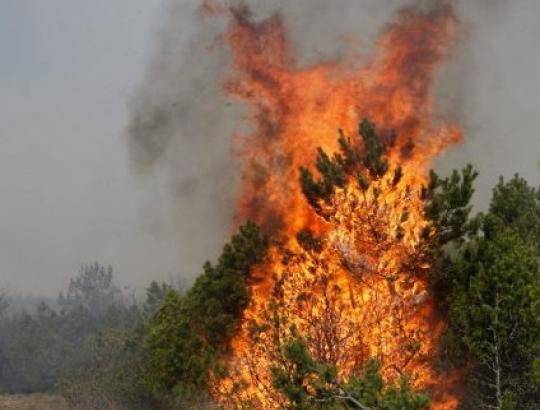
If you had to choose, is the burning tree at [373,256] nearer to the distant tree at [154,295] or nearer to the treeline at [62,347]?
the treeline at [62,347]

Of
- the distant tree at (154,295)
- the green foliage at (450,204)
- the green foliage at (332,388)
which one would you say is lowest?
the green foliage at (332,388)

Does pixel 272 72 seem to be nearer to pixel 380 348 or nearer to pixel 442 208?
pixel 442 208

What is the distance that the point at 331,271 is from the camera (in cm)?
2564

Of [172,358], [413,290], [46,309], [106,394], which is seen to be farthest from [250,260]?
[46,309]

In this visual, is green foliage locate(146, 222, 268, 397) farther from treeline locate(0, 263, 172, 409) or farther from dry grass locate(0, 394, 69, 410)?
dry grass locate(0, 394, 69, 410)

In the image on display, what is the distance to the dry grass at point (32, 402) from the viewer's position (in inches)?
2866

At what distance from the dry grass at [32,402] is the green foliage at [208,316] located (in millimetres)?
44277

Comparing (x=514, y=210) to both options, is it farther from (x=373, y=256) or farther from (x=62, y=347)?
(x=62, y=347)

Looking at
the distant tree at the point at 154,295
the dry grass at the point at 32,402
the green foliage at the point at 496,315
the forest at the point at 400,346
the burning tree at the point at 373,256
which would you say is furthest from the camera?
the distant tree at the point at 154,295

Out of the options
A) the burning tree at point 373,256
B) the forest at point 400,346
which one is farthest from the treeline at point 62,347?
the burning tree at point 373,256

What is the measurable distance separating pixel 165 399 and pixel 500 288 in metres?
29.2

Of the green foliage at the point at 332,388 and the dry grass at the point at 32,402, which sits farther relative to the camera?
the dry grass at the point at 32,402

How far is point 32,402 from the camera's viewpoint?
257ft

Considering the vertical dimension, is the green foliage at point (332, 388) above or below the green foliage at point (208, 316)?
below
